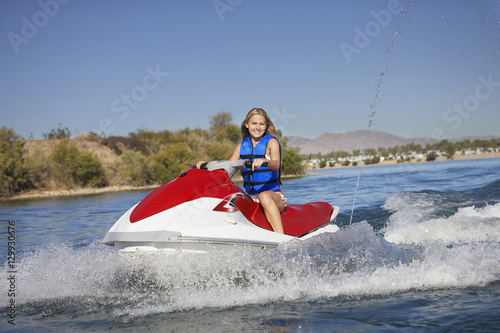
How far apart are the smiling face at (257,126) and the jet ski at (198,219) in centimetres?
57

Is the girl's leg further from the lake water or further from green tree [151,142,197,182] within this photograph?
green tree [151,142,197,182]

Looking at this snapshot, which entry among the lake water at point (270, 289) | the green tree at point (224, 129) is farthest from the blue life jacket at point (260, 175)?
the green tree at point (224, 129)

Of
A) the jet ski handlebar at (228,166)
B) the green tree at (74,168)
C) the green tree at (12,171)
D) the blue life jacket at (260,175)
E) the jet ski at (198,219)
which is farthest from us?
the green tree at (74,168)

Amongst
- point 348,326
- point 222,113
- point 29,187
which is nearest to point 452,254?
point 348,326

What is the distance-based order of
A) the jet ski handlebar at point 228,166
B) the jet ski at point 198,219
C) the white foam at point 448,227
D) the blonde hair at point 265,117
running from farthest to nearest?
the white foam at point 448,227
the blonde hair at point 265,117
the jet ski handlebar at point 228,166
the jet ski at point 198,219

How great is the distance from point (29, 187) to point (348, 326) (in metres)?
35.1

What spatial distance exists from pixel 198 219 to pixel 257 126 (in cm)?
148

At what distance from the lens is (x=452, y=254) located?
3785 mm

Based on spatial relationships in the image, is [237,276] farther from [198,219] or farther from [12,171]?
[12,171]

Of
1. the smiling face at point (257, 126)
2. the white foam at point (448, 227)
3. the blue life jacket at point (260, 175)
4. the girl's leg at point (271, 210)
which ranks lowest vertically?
the white foam at point (448, 227)

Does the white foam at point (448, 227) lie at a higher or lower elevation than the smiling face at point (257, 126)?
lower

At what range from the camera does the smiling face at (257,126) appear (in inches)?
180

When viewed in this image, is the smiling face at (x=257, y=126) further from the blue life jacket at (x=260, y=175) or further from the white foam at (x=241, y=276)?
the white foam at (x=241, y=276)

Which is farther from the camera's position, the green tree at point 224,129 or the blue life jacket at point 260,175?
the green tree at point 224,129
